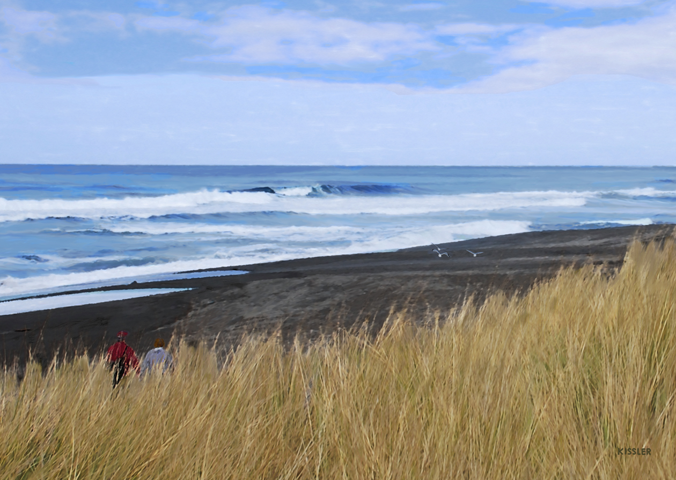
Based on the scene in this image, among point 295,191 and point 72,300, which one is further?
point 295,191

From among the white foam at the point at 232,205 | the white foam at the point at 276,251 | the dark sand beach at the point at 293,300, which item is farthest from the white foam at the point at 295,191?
the dark sand beach at the point at 293,300

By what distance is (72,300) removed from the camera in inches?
416

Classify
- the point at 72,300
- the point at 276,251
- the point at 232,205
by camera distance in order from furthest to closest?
the point at 232,205, the point at 276,251, the point at 72,300

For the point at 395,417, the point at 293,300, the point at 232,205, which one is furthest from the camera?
the point at 232,205

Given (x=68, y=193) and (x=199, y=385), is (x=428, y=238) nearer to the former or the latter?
(x=199, y=385)

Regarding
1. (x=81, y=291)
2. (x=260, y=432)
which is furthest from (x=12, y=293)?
(x=260, y=432)

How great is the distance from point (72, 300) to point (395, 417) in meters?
9.52

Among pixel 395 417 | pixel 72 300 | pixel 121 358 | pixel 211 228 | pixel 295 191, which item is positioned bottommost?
pixel 72 300

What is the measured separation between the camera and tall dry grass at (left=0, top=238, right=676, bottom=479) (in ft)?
7.23

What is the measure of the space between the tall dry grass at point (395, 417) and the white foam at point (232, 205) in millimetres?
28932

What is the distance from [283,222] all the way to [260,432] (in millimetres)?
26029

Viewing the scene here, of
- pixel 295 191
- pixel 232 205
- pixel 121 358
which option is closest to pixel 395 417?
pixel 121 358

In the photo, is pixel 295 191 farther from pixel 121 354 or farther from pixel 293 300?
pixel 121 354

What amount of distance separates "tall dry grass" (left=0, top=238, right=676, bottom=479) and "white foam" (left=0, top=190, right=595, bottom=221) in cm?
2893
